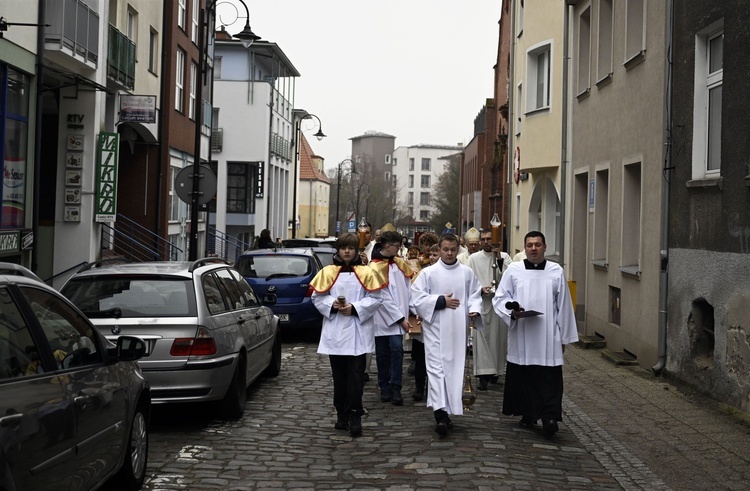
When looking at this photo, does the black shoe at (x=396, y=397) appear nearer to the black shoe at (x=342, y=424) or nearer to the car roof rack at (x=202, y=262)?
the black shoe at (x=342, y=424)

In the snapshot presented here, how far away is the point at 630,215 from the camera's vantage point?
1572 cm

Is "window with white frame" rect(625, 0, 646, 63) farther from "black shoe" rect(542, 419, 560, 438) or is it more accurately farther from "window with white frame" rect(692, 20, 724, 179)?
"black shoe" rect(542, 419, 560, 438)

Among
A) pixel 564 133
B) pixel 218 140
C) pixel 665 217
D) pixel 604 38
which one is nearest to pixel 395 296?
pixel 665 217

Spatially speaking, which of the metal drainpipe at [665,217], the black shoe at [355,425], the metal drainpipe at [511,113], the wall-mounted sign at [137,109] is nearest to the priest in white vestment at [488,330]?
the metal drainpipe at [665,217]

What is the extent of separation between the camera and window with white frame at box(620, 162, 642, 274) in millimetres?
15641

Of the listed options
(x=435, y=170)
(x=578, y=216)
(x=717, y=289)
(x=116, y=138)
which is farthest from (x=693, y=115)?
(x=435, y=170)

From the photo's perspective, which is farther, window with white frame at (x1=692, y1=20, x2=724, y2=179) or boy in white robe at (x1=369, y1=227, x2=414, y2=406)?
window with white frame at (x1=692, y1=20, x2=724, y2=179)

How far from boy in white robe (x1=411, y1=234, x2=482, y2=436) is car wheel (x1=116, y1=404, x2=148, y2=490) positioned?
2.88 meters

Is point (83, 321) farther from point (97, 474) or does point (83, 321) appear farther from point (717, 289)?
point (717, 289)

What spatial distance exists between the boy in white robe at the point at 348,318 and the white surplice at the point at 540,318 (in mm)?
1302

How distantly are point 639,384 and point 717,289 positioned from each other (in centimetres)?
202

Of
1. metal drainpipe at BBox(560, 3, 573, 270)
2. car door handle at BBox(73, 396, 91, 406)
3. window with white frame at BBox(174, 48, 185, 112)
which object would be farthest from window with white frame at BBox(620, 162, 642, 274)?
window with white frame at BBox(174, 48, 185, 112)

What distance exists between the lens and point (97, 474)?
18.7ft

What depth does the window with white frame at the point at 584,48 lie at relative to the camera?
64.2ft
